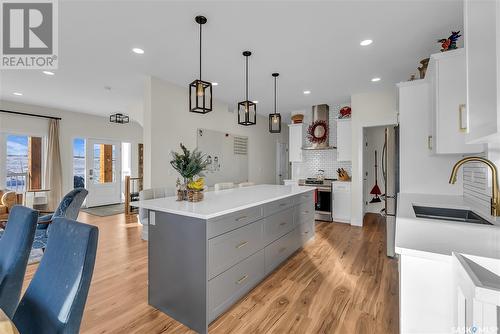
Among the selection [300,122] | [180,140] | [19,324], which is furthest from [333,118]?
[19,324]

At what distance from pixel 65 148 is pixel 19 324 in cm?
662

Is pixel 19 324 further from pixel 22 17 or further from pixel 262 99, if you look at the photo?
pixel 262 99

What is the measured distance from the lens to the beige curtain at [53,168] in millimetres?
5785

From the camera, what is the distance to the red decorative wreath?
18.2 ft

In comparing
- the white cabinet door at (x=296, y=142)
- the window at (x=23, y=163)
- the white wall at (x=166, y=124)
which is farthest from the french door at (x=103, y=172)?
→ the white cabinet door at (x=296, y=142)

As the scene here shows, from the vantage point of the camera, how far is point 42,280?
102cm

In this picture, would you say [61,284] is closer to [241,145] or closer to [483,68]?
[483,68]

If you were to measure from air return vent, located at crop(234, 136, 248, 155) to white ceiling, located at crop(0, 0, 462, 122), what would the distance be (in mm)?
1471

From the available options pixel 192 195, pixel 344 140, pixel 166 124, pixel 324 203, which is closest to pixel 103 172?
pixel 166 124

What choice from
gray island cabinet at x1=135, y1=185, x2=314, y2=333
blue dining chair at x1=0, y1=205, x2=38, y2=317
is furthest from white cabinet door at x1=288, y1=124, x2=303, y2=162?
blue dining chair at x1=0, y1=205, x2=38, y2=317

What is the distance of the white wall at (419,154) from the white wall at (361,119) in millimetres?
2194

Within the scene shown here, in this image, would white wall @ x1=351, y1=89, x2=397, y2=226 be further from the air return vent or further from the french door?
the french door

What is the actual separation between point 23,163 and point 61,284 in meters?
6.67

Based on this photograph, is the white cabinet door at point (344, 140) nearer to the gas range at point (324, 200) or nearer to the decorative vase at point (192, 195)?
the gas range at point (324, 200)
